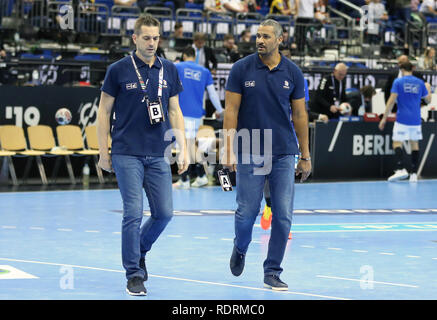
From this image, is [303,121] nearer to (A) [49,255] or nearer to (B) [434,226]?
(A) [49,255]

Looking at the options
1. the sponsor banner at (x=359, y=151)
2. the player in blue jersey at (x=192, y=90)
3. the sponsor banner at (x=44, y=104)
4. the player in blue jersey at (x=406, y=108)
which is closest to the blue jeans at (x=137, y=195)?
the player in blue jersey at (x=192, y=90)

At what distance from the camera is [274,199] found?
769 cm

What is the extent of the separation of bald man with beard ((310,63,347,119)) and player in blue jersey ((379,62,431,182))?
0.92 m

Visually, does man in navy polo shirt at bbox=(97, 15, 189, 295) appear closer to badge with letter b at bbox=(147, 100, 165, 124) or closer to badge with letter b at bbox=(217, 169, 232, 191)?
badge with letter b at bbox=(147, 100, 165, 124)

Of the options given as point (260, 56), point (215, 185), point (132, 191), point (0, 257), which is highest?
point (260, 56)

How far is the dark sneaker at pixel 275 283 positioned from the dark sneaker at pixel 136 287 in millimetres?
1024

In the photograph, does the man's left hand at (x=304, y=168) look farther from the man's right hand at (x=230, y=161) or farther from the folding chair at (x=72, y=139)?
the folding chair at (x=72, y=139)

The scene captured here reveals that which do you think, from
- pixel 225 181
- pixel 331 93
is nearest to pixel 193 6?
pixel 331 93

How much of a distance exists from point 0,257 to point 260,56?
3.33 meters

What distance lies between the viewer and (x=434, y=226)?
485 inches

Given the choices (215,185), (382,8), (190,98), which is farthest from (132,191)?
(382,8)

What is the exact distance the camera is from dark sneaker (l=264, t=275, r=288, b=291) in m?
7.71

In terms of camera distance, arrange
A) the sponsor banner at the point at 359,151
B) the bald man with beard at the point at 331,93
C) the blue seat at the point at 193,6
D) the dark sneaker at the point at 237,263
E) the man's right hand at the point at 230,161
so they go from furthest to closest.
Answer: the blue seat at the point at 193,6 < the sponsor banner at the point at 359,151 < the bald man with beard at the point at 331,93 < the dark sneaker at the point at 237,263 < the man's right hand at the point at 230,161

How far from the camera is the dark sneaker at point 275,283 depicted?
771 cm
